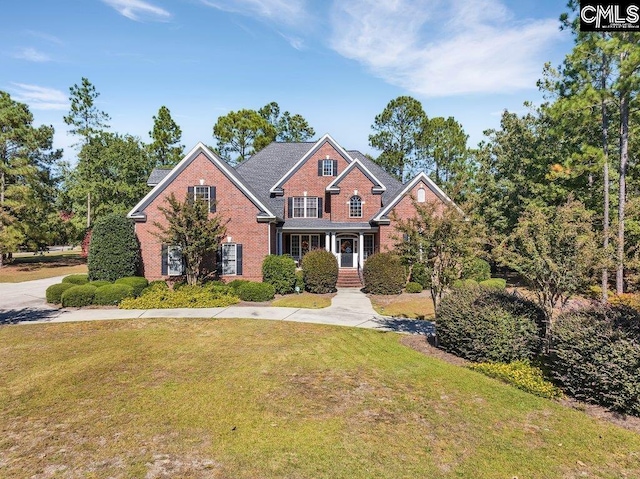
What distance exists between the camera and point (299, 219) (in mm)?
27219

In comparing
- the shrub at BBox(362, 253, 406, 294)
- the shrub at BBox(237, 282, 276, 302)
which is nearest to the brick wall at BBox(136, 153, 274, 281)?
the shrub at BBox(237, 282, 276, 302)

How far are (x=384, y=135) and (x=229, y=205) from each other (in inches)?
1332

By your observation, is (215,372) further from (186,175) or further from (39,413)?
(186,175)

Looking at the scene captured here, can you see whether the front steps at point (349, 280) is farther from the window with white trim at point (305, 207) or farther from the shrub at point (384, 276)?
the window with white trim at point (305, 207)

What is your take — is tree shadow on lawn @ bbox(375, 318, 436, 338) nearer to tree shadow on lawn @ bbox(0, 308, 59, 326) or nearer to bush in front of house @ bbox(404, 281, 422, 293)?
bush in front of house @ bbox(404, 281, 422, 293)

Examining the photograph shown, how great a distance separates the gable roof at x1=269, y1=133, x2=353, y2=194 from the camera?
2714 cm

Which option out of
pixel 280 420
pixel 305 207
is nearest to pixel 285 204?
pixel 305 207

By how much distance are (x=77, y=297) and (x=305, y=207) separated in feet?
50.4

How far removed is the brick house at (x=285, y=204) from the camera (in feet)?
71.0

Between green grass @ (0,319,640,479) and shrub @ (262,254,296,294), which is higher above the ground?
shrub @ (262,254,296,294)

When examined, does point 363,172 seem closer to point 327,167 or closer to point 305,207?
point 327,167

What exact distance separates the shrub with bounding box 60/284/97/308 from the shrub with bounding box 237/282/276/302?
6.70 metres

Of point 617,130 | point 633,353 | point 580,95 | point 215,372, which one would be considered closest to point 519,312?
point 633,353

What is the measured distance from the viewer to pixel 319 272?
21.1 metres
